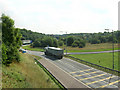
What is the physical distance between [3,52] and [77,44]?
64916 mm

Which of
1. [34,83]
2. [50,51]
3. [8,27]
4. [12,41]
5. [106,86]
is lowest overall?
[106,86]

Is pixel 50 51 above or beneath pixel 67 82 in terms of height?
above

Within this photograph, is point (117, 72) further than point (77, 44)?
No

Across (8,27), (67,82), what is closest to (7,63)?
(8,27)

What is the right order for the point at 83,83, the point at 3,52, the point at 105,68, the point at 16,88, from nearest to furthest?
the point at 16,88 → the point at 3,52 → the point at 83,83 → the point at 105,68

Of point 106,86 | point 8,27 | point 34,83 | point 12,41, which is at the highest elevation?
point 8,27

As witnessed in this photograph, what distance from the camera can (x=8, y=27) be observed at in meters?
21.1

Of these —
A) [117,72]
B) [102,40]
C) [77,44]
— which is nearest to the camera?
[117,72]

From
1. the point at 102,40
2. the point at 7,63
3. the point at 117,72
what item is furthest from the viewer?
the point at 102,40

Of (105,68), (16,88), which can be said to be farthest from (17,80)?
(105,68)

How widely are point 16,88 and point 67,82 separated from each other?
789 centimetres

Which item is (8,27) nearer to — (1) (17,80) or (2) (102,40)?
(1) (17,80)

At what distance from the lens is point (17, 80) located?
45.6 ft

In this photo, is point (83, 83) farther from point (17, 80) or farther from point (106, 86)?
point (17, 80)
